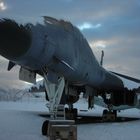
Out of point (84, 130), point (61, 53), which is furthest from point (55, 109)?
point (84, 130)

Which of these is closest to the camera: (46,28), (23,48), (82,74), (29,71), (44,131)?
(23,48)

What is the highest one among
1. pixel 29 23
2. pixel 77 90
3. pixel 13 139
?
pixel 29 23

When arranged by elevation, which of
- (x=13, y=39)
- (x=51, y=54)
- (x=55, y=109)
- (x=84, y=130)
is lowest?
(x=84, y=130)

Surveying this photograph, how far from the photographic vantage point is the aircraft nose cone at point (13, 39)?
7.96 meters

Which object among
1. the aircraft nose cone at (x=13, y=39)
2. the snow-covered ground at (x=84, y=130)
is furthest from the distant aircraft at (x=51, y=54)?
the snow-covered ground at (x=84, y=130)

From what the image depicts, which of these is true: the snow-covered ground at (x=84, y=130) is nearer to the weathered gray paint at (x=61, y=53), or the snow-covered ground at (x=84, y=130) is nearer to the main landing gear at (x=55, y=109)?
the main landing gear at (x=55, y=109)

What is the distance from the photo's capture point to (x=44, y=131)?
10289mm

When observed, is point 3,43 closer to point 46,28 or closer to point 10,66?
point 46,28

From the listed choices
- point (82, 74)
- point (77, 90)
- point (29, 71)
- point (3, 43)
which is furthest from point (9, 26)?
point (77, 90)

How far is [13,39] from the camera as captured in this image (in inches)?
321

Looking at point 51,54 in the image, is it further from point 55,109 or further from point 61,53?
point 55,109

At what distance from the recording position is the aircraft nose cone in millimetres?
7965

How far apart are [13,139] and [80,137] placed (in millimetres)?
2168

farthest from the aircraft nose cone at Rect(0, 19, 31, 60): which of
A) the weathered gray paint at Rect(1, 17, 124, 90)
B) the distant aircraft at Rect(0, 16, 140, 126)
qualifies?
the weathered gray paint at Rect(1, 17, 124, 90)
